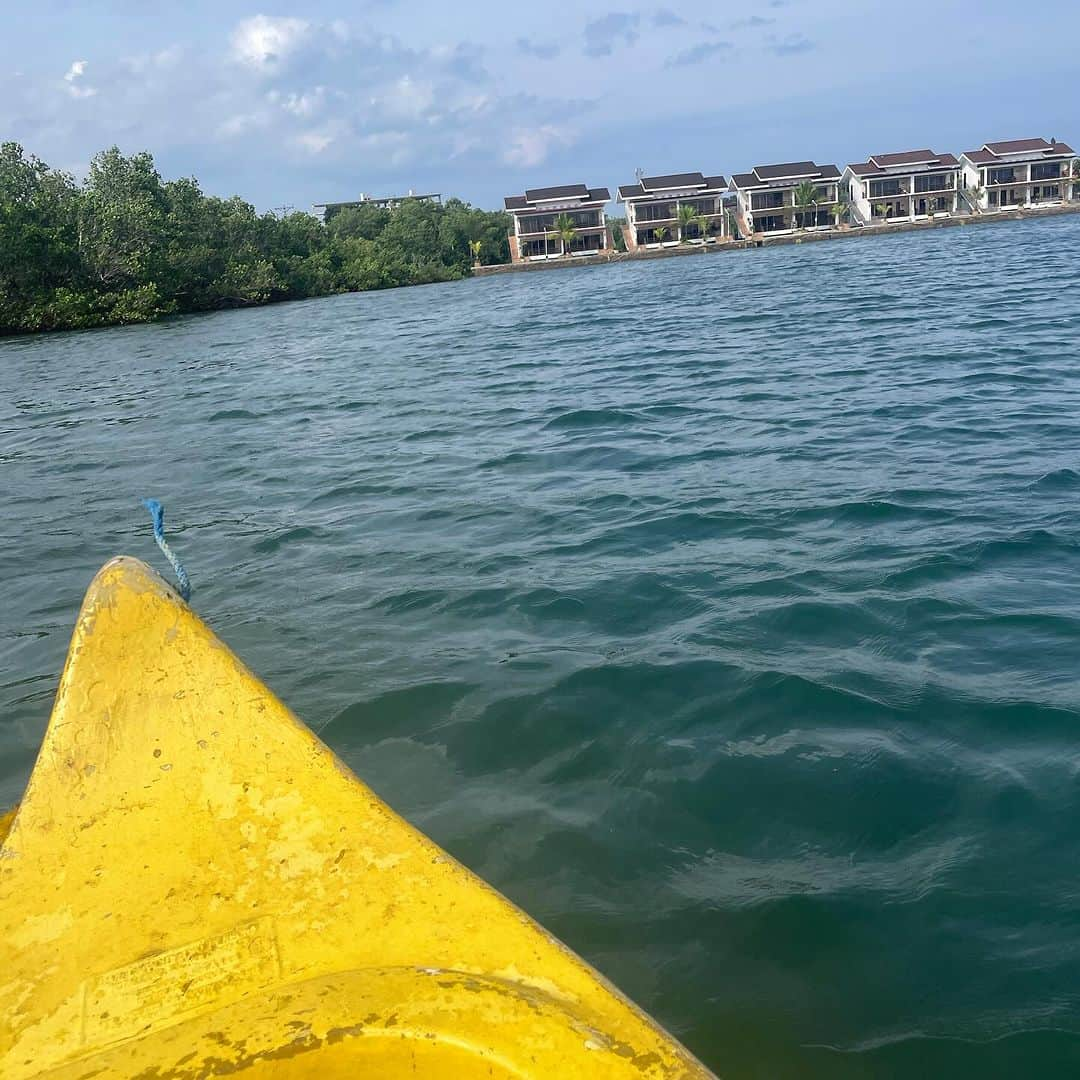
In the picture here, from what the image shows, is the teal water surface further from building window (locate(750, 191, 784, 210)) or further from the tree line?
building window (locate(750, 191, 784, 210))

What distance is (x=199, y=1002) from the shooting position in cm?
189

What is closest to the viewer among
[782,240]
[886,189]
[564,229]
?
[782,240]

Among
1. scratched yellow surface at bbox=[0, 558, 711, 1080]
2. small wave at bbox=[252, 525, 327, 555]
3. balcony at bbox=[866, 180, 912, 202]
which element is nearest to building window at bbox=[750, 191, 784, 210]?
balcony at bbox=[866, 180, 912, 202]

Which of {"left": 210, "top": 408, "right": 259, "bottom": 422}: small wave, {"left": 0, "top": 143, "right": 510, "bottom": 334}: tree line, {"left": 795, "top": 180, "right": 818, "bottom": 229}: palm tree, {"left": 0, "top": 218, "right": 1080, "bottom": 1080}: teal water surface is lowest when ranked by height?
{"left": 0, "top": 218, "right": 1080, "bottom": 1080}: teal water surface

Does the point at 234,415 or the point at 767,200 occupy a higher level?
the point at 767,200

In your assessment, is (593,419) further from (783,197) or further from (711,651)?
(783,197)

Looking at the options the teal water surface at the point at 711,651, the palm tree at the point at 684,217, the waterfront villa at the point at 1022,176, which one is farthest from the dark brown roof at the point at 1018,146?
the teal water surface at the point at 711,651

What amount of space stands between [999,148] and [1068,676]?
71.2 metres

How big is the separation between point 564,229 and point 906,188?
77.1 feet

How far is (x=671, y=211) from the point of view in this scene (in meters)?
62.4

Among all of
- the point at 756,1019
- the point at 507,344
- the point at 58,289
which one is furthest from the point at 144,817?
the point at 58,289

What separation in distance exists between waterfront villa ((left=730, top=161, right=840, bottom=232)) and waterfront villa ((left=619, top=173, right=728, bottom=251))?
1998 millimetres

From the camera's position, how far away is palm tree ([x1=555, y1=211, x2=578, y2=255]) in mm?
59688

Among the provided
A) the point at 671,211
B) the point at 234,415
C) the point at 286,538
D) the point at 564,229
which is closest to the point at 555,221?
the point at 564,229
